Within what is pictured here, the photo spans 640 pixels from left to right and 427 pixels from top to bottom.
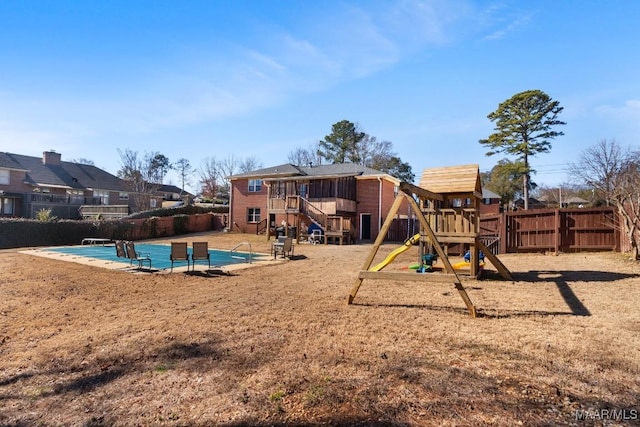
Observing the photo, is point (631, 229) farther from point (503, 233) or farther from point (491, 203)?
point (491, 203)

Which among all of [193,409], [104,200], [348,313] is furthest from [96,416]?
[104,200]

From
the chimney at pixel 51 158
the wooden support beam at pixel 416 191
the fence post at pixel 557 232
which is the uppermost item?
the chimney at pixel 51 158

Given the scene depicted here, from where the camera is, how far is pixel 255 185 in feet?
113

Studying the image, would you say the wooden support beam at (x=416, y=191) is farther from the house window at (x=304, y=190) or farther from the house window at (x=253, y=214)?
the house window at (x=253, y=214)

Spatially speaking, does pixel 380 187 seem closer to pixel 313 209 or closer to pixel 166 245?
pixel 313 209

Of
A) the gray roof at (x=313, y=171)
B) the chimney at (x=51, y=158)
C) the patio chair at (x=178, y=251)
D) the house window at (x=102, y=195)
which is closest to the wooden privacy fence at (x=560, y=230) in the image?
the patio chair at (x=178, y=251)

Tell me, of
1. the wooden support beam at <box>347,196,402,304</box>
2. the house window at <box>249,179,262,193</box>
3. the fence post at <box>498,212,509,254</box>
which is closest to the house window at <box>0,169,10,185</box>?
the house window at <box>249,179,262,193</box>

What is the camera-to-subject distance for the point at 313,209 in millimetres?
27422

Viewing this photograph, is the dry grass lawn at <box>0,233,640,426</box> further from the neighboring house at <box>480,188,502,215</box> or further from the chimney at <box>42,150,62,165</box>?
the chimney at <box>42,150,62,165</box>

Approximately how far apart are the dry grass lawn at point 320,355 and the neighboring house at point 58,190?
31.6m

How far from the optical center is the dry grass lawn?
3494mm

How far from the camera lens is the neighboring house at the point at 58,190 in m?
39.2

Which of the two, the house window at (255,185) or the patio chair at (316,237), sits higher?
the house window at (255,185)

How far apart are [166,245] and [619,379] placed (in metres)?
24.4
